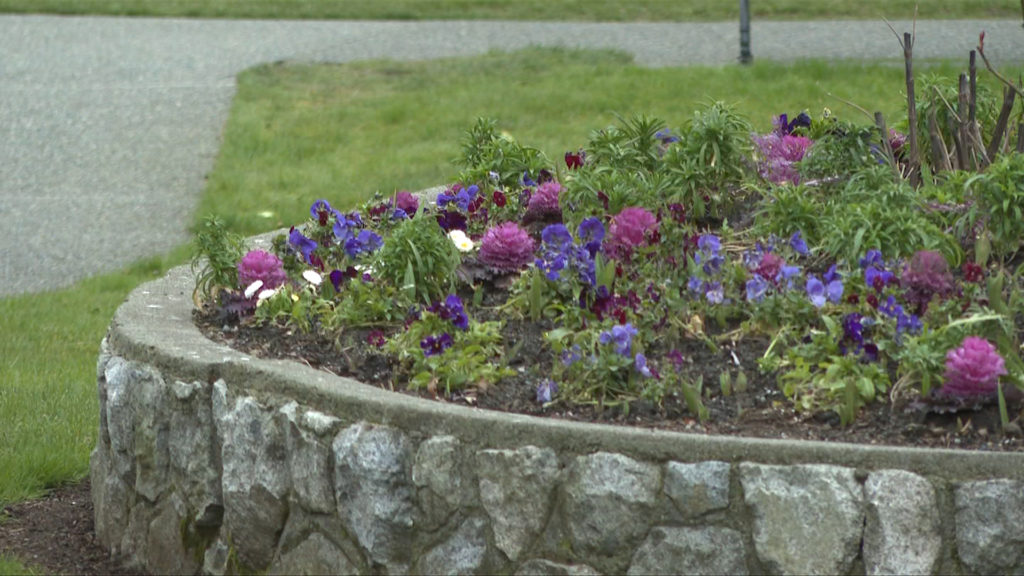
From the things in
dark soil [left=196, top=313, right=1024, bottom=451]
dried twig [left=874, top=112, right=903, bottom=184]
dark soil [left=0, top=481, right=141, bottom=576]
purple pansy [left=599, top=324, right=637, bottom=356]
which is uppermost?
dried twig [left=874, top=112, right=903, bottom=184]

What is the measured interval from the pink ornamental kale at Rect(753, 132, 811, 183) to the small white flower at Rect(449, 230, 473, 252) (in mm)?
1039

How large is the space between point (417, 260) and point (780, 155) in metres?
1.45

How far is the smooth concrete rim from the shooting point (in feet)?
9.56

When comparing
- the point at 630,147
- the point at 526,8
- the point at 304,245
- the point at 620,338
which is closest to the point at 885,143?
the point at 630,147

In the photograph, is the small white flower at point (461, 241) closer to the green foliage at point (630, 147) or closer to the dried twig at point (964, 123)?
the green foliage at point (630, 147)

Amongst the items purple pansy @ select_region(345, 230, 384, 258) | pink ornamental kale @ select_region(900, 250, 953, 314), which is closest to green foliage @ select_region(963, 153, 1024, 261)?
pink ornamental kale @ select_region(900, 250, 953, 314)

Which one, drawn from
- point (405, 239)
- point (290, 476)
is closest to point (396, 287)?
point (405, 239)

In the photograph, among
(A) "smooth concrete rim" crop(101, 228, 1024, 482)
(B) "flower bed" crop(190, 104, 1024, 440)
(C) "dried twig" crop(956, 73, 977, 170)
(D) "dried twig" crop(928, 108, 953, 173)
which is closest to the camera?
(A) "smooth concrete rim" crop(101, 228, 1024, 482)

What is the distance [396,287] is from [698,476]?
50.5 inches

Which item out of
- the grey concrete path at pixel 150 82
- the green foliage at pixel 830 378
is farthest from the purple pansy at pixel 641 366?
the grey concrete path at pixel 150 82

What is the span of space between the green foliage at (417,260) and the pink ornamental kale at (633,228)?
0.46 m

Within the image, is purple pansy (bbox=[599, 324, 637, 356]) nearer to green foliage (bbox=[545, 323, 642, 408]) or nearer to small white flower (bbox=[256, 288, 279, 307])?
green foliage (bbox=[545, 323, 642, 408])

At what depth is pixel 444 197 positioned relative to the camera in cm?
468

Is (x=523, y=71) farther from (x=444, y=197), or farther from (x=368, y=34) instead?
(x=444, y=197)
